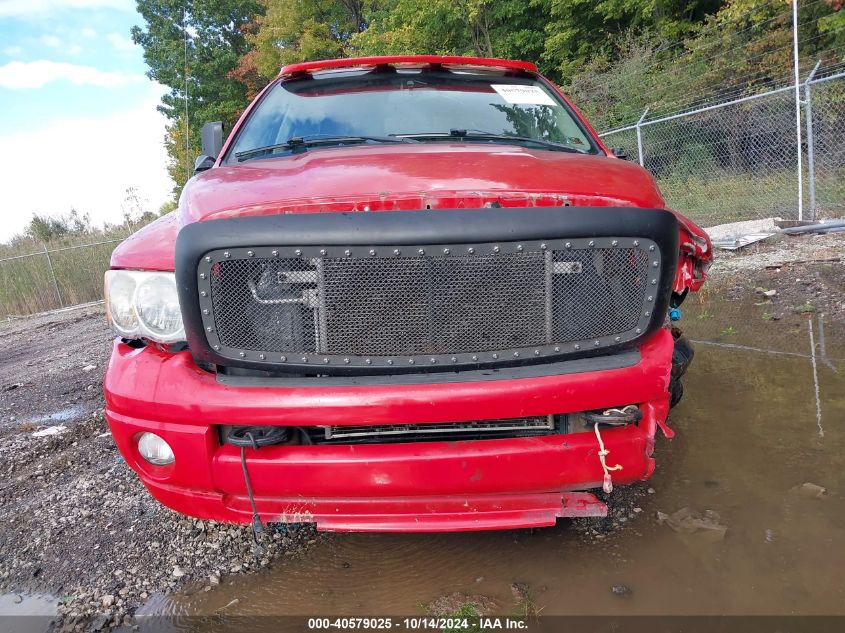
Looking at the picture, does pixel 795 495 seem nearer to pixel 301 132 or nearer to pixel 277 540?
pixel 277 540

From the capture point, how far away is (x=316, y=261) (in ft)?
5.65

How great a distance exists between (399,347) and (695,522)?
55.6 inches

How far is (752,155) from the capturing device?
9992mm

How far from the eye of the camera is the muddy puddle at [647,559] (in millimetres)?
1896

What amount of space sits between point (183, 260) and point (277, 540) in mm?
1251

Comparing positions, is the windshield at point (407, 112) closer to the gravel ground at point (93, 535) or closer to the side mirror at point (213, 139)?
the side mirror at point (213, 139)

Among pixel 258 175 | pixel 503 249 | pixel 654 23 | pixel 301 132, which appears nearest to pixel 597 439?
pixel 503 249

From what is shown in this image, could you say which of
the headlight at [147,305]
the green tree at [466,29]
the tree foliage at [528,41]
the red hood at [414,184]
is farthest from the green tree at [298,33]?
the headlight at [147,305]

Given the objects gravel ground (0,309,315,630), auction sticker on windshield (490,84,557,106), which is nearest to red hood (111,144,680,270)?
auction sticker on windshield (490,84,557,106)

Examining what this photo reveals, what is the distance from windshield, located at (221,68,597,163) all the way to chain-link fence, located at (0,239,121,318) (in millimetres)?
13678

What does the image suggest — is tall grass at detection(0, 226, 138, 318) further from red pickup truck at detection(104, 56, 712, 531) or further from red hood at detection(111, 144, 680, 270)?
red pickup truck at detection(104, 56, 712, 531)

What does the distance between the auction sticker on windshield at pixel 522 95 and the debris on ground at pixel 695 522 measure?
2105 mm

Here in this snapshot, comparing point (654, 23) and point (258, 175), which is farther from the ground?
point (654, 23)

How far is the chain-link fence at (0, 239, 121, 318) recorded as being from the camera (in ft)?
46.1
